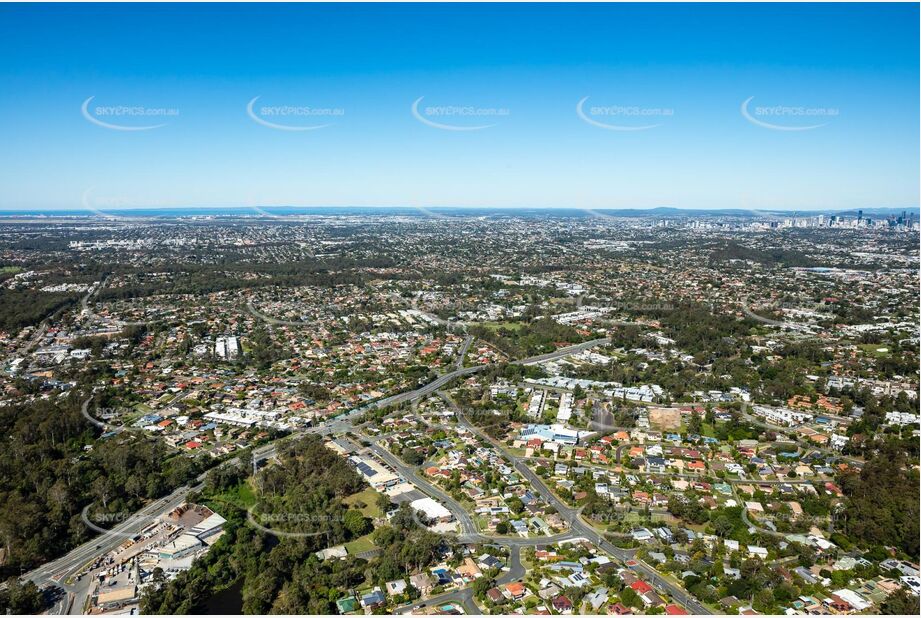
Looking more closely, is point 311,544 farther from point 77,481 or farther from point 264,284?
point 264,284

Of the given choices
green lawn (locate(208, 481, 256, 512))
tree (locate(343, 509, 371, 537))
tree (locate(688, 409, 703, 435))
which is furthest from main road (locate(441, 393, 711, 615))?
green lawn (locate(208, 481, 256, 512))

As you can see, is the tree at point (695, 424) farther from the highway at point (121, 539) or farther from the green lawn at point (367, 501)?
the green lawn at point (367, 501)

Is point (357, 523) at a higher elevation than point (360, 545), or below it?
higher

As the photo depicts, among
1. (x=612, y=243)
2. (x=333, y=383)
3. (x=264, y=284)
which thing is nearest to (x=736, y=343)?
(x=333, y=383)

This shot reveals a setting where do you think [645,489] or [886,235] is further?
[886,235]

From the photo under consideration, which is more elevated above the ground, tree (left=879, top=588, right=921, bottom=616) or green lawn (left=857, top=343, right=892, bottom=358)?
green lawn (left=857, top=343, right=892, bottom=358)

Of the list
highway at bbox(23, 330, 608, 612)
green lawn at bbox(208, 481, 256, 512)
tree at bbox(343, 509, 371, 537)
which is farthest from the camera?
green lawn at bbox(208, 481, 256, 512)

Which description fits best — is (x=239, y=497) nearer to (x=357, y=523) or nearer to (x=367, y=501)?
(x=367, y=501)

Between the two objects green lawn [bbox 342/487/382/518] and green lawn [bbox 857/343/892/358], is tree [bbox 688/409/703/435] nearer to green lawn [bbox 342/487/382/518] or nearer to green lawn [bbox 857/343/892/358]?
green lawn [bbox 342/487/382/518]

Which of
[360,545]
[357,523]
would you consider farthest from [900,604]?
[357,523]

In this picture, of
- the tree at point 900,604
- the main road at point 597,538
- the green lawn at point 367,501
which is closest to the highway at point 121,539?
the main road at point 597,538

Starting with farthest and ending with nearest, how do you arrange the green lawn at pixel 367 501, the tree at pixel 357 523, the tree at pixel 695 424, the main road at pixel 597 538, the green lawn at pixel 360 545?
1. the tree at pixel 695 424
2. the green lawn at pixel 367 501
3. the tree at pixel 357 523
4. the green lawn at pixel 360 545
5. the main road at pixel 597 538
